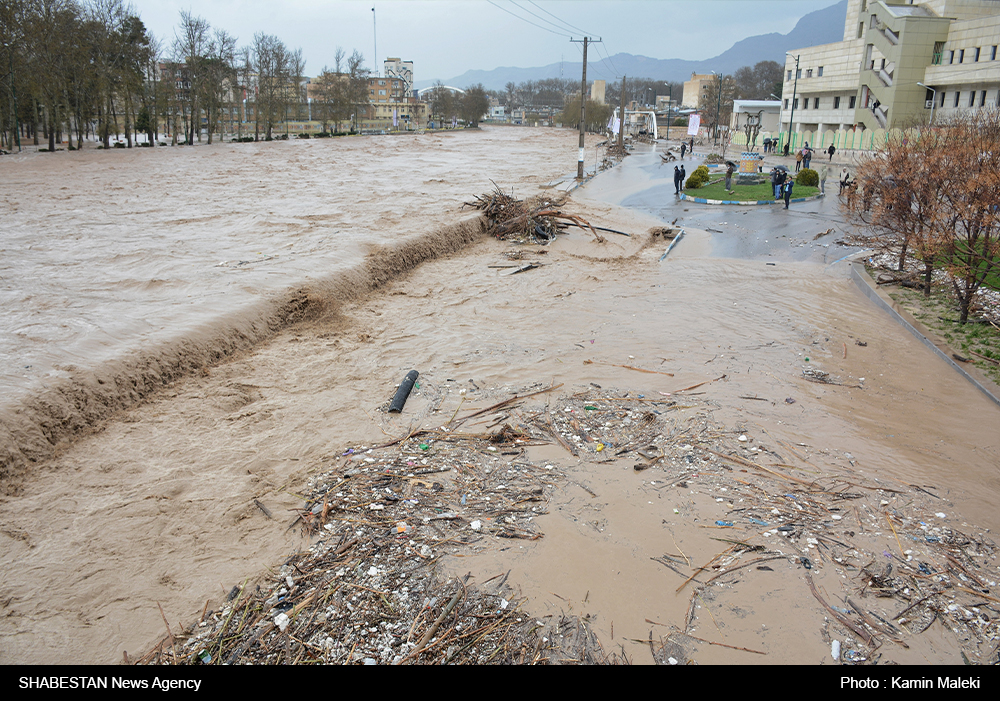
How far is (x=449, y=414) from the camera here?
810cm

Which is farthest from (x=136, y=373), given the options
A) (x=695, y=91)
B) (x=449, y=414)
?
(x=695, y=91)

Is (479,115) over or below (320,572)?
over

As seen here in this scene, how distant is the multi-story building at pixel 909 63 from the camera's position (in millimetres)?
42438

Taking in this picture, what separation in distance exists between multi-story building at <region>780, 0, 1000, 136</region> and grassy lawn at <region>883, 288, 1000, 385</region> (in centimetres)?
3052

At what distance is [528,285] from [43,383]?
1017 cm

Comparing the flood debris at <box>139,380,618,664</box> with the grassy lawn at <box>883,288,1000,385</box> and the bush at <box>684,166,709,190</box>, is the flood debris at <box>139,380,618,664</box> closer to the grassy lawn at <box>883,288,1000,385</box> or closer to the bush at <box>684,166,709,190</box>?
the grassy lawn at <box>883,288,1000,385</box>

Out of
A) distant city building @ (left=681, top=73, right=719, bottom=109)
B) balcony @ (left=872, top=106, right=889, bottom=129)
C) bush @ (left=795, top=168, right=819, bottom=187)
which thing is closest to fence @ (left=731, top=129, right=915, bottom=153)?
balcony @ (left=872, top=106, right=889, bottom=129)

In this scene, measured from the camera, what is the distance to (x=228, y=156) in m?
47.8

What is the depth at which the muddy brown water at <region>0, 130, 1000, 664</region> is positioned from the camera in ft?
16.2

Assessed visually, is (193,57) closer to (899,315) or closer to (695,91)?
(899,315)
